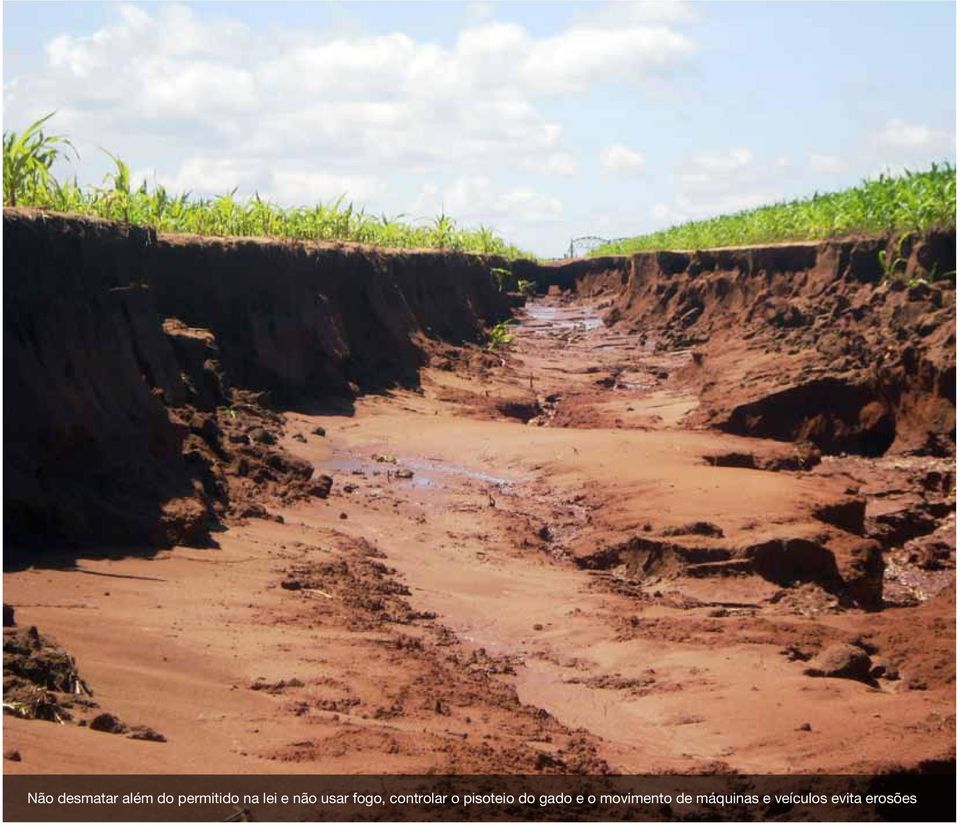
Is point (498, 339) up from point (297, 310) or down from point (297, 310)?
down

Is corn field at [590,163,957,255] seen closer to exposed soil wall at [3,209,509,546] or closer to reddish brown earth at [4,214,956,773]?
reddish brown earth at [4,214,956,773]

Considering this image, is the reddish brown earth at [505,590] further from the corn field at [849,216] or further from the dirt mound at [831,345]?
the corn field at [849,216]

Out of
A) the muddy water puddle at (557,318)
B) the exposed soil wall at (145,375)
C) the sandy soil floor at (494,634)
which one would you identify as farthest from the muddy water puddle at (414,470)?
the muddy water puddle at (557,318)

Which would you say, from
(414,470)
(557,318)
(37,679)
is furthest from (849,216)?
(37,679)

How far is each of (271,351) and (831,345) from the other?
7.18 meters

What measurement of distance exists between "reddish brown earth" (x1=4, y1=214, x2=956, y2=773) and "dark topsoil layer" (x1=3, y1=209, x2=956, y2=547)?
0.30 feet

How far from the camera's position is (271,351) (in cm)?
1680

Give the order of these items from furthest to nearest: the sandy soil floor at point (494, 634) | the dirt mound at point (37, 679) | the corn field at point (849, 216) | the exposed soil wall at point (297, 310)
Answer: the corn field at point (849, 216) → the exposed soil wall at point (297, 310) → the sandy soil floor at point (494, 634) → the dirt mound at point (37, 679)

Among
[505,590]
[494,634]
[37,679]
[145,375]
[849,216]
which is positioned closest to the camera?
[37,679]

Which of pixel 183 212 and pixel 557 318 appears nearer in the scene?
pixel 183 212

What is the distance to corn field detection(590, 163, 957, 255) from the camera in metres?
21.5

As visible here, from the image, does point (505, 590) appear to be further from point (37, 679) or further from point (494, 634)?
point (37, 679)

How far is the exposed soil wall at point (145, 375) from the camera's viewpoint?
8.62 meters

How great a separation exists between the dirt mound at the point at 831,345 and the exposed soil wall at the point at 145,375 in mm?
5586
